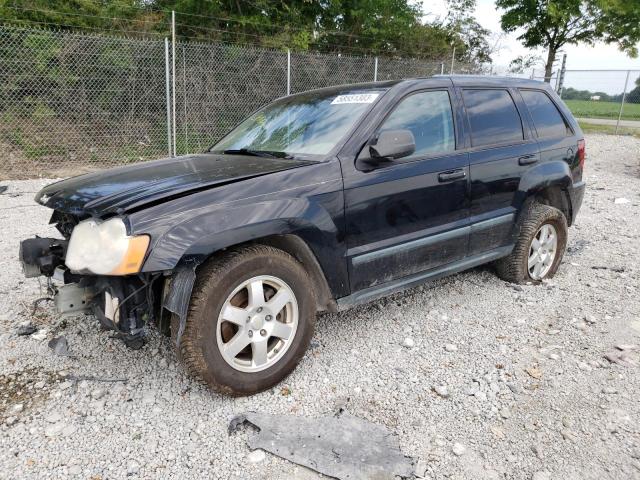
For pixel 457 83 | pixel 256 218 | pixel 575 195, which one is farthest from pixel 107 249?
pixel 575 195

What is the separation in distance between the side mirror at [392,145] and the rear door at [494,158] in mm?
857

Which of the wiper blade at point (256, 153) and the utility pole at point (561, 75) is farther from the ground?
the utility pole at point (561, 75)

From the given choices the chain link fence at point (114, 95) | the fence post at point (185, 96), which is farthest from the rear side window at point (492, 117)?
the fence post at point (185, 96)

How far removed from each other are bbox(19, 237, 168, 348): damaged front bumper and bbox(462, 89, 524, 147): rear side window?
8.43 ft

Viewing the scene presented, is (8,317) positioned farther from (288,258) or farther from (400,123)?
(400,123)

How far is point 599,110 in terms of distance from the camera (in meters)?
19.7

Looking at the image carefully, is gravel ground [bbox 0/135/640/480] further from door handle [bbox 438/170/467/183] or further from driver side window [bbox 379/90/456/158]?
driver side window [bbox 379/90/456/158]

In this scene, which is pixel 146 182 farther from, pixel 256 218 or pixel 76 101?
pixel 76 101

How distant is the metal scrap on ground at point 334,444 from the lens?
2.20 m

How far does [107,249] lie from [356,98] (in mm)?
1942

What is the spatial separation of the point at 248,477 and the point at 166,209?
132cm

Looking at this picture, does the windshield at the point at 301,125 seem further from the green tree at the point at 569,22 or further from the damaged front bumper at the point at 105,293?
the green tree at the point at 569,22

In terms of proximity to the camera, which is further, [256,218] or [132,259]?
[256,218]

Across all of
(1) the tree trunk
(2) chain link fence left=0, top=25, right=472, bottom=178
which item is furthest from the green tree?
(2) chain link fence left=0, top=25, right=472, bottom=178
